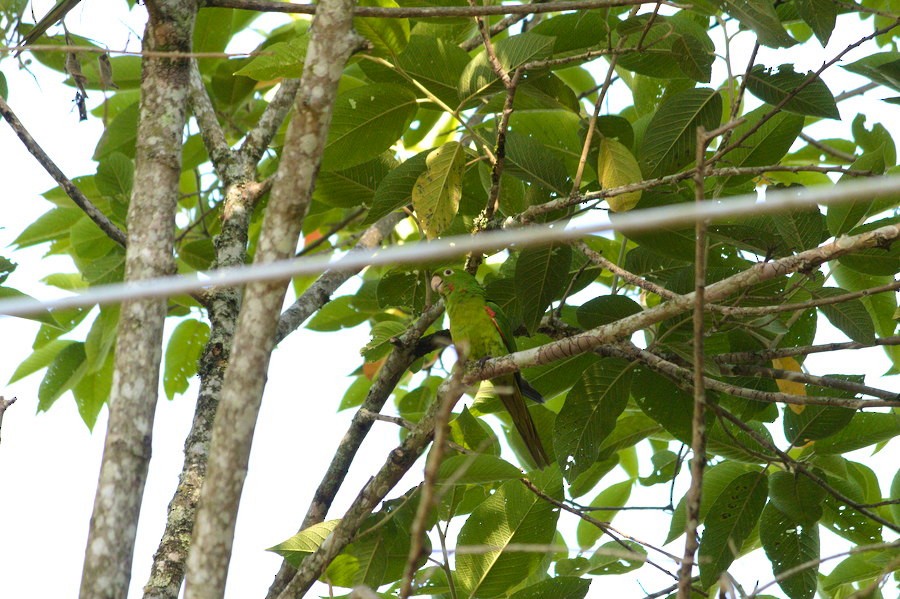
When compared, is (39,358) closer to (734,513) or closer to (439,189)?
(439,189)

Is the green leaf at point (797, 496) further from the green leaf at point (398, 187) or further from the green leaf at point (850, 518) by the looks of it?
the green leaf at point (398, 187)

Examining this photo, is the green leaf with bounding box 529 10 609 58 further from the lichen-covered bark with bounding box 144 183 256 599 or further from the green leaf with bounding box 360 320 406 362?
the lichen-covered bark with bounding box 144 183 256 599

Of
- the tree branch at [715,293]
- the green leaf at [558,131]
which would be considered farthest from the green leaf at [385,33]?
the tree branch at [715,293]

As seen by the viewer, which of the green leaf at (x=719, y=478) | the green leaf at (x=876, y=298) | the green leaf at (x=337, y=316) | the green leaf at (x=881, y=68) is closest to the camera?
the green leaf at (x=881, y=68)

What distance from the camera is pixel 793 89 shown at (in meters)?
3.15

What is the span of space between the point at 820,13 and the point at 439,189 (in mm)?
1510

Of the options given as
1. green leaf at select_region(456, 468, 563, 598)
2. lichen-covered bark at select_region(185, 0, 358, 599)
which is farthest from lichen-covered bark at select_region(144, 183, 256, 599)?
green leaf at select_region(456, 468, 563, 598)

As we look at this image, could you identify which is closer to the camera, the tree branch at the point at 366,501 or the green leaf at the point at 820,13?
the tree branch at the point at 366,501

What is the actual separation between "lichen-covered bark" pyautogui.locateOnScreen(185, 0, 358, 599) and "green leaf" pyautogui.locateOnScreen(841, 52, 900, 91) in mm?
1977

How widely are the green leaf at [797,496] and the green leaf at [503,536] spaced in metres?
0.89

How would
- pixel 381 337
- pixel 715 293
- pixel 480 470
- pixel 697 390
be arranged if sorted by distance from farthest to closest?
1. pixel 381 337
2. pixel 480 470
3. pixel 715 293
4. pixel 697 390

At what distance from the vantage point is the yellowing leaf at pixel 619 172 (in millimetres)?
3076

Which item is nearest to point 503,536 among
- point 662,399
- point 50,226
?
point 662,399

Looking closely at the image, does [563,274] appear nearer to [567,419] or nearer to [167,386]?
[567,419]
